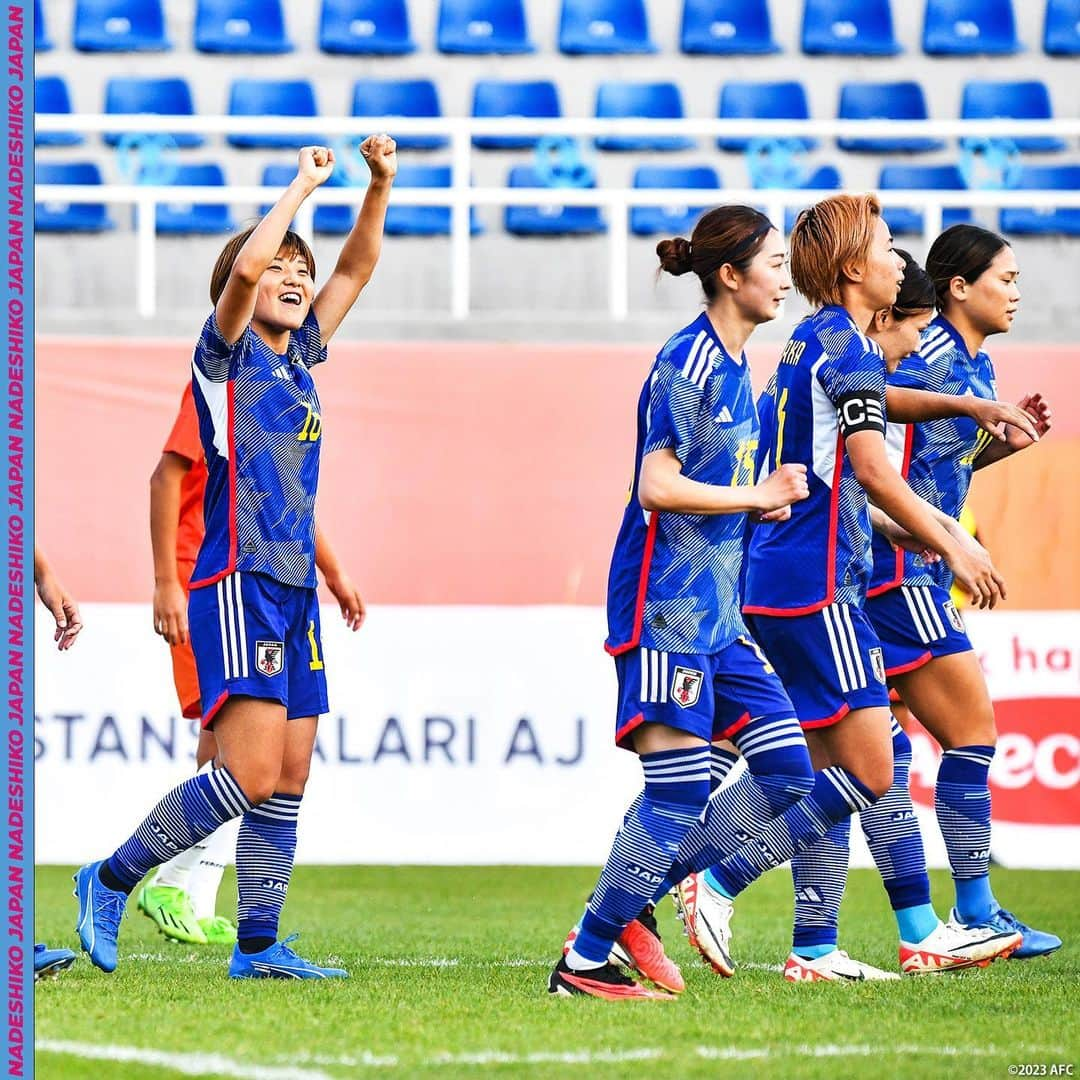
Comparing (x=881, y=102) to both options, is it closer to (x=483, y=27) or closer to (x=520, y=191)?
(x=483, y=27)

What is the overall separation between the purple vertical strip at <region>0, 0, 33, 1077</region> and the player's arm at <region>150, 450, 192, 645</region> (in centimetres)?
150

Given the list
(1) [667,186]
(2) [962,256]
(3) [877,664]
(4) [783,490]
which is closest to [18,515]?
(4) [783,490]

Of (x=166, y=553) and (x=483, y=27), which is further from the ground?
(x=483, y=27)

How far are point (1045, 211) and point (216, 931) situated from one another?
9.54 m

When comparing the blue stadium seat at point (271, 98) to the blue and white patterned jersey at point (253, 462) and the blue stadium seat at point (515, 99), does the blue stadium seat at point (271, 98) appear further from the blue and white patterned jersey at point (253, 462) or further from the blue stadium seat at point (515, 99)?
the blue and white patterned jersey at point (253, 462)

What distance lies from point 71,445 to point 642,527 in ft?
18.1

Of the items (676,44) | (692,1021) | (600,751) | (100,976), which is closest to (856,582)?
(692,1021)

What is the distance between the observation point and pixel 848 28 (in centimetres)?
1498

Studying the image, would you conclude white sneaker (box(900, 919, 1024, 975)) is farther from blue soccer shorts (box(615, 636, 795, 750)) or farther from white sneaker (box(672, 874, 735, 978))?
blue soccer shorts (box(615, 636, 795, 750))

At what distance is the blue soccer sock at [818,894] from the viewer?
17.1ft

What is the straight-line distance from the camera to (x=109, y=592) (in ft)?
31.3

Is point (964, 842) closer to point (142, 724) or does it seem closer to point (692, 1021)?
point (692, 1021)

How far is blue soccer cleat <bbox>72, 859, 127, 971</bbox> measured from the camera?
4992 millimetres

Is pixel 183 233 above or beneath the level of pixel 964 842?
above
